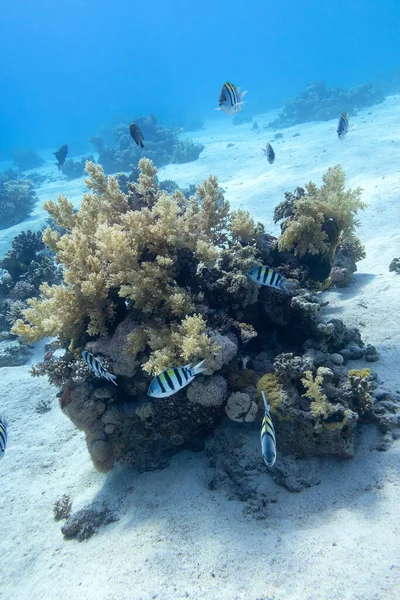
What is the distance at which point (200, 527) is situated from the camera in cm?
325

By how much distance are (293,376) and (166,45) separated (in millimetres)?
148879

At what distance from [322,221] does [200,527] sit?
446 centimetres

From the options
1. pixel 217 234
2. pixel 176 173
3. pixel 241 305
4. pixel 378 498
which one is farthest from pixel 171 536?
pixel 176 173

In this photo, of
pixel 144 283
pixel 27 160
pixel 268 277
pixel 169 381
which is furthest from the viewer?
pixel 27 160

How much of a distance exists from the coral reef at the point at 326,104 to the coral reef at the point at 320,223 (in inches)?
1071

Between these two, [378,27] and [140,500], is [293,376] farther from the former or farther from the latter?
[378,27]

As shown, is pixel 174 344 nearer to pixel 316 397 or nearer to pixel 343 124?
pixel 316 397

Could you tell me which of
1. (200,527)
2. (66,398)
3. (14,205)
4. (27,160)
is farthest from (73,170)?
(200,527)

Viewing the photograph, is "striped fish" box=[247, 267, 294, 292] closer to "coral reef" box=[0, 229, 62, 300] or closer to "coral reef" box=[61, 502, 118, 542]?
"coral reef" box=[61, 502, 118, 542]

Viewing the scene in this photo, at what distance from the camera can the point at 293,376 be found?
375cm

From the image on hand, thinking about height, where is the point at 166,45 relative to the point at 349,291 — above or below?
above

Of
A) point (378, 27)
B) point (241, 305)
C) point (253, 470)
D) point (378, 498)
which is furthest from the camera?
point (378, 27)

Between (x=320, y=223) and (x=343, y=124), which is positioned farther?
(x=343, y=124)

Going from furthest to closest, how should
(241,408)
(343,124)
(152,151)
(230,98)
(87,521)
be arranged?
1. (152,151)
2. (343,124)
3. (230,98)
4. (87,521)
5. (241,408)
